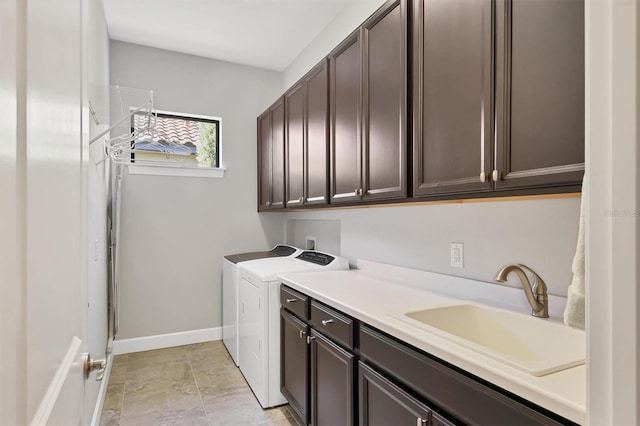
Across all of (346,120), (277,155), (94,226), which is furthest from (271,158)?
(94,226)

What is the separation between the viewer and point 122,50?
10.5ft

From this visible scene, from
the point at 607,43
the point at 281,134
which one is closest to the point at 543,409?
the point at 607,43

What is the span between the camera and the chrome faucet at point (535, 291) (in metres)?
1.33

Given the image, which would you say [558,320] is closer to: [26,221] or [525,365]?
[525,365]

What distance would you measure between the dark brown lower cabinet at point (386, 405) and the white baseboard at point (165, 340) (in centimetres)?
251

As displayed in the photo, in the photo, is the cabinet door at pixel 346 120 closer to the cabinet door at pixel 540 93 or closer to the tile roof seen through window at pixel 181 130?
the cabinet door at pixel 540 93

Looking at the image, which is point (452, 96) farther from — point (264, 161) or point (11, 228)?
point (264, 161)

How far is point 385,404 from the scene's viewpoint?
132 cm

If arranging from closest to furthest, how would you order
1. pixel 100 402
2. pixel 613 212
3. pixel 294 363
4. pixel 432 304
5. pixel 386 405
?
pixel 613 212
pixel 386 405
pixel 432 304
pixel 294 363
pixel 100 402

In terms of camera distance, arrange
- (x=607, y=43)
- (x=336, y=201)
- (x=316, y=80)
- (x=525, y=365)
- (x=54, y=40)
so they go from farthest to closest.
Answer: (x=316, y=80) → (x=336, y=201) → (x=525, y=365) → (x=54, y=40) → (x=607, y=43)

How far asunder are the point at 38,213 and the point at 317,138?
6.43 ft

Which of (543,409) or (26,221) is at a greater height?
(26,221)

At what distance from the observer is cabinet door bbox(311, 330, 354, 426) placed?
1553mm

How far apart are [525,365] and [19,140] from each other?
1148mm
